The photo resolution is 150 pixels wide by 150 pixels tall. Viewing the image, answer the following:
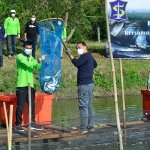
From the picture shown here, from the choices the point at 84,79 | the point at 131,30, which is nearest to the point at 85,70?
the point at 84,79

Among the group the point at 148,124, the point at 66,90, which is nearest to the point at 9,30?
the point at 66,90

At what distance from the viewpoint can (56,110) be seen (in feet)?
62.5

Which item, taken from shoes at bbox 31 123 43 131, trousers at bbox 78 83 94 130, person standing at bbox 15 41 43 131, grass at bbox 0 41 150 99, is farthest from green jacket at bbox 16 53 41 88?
grass at bbox 0 41 150 99

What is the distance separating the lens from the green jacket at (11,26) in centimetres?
2295

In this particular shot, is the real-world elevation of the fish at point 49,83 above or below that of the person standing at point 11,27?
below

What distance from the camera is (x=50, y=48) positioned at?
46.9ft

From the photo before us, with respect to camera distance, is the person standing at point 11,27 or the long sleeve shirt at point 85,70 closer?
the long sleeve shirt at point 85,70

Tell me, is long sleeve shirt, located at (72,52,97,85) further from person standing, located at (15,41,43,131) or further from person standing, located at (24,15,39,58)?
person standing, located at (24,15,39,58)

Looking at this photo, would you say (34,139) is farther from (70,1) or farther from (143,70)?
(70,1)

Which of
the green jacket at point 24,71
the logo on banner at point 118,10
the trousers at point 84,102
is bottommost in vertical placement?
the trousers at point 84,102

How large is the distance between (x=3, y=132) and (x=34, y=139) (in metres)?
0.97

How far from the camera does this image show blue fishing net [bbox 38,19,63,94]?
14234 mm

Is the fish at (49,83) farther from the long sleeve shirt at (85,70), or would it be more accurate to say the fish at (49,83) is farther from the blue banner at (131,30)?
the blue banner at (131,30)

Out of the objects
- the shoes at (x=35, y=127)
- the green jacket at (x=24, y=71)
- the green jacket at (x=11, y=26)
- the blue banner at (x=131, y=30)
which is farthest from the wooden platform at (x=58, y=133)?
the blue banner at (x=131, y=30)
